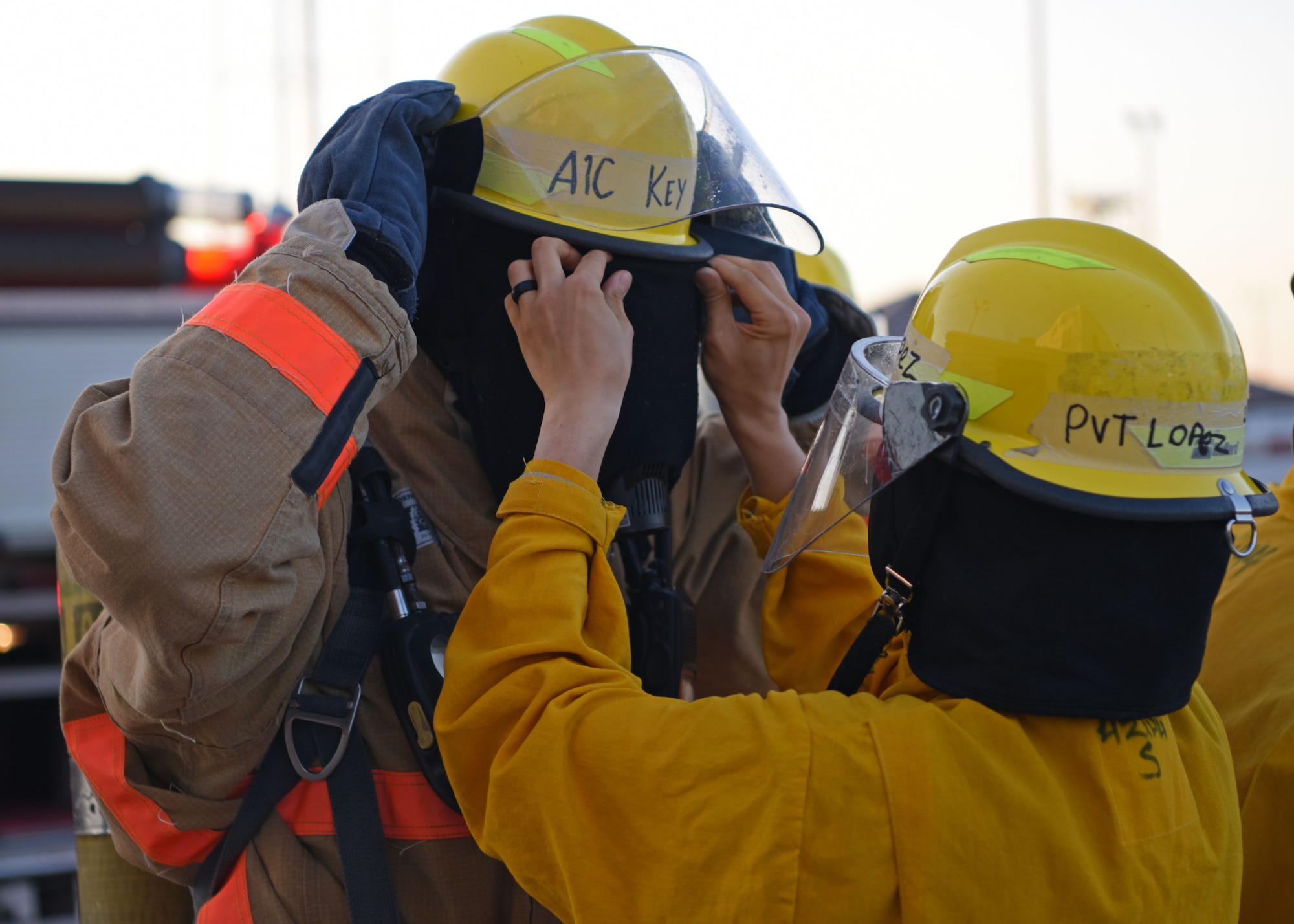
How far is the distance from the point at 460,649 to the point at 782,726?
0.48m

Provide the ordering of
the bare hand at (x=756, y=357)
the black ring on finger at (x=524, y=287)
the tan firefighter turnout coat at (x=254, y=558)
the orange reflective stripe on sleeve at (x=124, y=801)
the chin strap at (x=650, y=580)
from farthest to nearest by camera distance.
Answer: the bare hand at (x=756, y=357), the chin strap at (x=650, y=580), the black ring on finger at (x=524, y=287), the orange reflective stripe on sleeve at (x=124, y=801), the tan firefighter turnout coat at (x=254, y=558)

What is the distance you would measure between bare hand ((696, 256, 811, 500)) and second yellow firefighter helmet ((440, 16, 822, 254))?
0.38ft

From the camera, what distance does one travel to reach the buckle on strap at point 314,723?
1.53m

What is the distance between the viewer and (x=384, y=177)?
158 centimetres

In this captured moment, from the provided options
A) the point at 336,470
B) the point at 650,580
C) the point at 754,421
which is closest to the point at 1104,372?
the point at 754,421

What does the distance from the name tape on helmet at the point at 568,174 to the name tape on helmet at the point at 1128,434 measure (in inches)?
32.8

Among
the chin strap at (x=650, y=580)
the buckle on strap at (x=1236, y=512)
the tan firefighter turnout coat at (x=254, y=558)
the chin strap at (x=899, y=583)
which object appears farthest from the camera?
the chin strap at (x=650, y=580)

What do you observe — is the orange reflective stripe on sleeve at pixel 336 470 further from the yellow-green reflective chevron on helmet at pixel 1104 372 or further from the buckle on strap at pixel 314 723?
the yellow-green reflective chevron on helmet at pixel 1104 372

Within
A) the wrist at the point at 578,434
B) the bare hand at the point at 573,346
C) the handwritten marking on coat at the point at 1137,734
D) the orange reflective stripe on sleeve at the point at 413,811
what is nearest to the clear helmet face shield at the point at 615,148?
the bare hand at the point at 573,346

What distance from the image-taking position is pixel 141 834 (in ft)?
5.25

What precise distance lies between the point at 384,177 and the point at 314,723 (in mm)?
839

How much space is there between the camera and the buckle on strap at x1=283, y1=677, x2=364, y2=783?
1.53 meters

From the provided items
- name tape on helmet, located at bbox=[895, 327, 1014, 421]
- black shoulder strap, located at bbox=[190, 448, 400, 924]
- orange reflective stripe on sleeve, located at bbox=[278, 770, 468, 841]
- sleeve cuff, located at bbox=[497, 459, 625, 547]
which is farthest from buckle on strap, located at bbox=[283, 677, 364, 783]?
name tape on helmet, located at bbox=[895, 327, 1014, 421]

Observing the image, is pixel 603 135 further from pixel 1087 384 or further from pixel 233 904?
pixel 233 904
